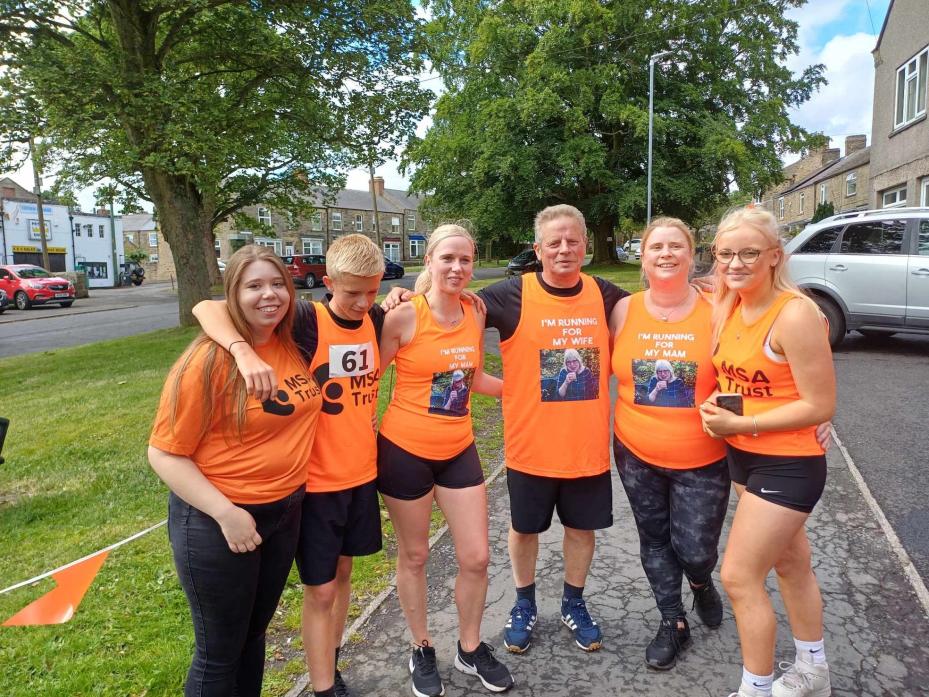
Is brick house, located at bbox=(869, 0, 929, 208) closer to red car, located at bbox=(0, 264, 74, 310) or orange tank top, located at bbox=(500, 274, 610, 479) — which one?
orange tank top, located at bbox=(500, 274, 610, 479)

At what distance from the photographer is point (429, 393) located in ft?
8.54

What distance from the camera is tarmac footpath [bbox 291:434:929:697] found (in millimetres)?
2580

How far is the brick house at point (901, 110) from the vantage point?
51.4 feet

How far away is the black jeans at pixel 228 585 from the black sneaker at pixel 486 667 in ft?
2.86

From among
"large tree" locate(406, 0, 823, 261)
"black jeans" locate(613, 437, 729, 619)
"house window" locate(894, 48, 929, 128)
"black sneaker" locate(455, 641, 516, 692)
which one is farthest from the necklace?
"large tree" locate(406, 0, 823, 261)

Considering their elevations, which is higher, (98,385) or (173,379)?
(173,379)

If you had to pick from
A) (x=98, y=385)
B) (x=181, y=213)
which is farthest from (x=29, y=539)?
(x=181, y=213)

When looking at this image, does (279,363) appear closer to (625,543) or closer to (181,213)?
(625,543)

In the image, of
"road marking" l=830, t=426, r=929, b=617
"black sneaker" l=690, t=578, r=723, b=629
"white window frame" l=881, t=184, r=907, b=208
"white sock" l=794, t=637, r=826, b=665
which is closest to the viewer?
"white sock" l=794, t=637, r=826, b=665

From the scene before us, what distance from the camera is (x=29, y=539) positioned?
413 centimetres

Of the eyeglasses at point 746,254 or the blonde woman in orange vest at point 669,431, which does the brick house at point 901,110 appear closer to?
the blonde woman in orange vest at point 669,431

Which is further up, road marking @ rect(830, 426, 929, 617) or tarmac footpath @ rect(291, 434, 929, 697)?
road marking @ rect(830, 426, 929, 617)

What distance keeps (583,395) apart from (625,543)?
1.50 meters

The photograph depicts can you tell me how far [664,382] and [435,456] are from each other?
3.32 ft
